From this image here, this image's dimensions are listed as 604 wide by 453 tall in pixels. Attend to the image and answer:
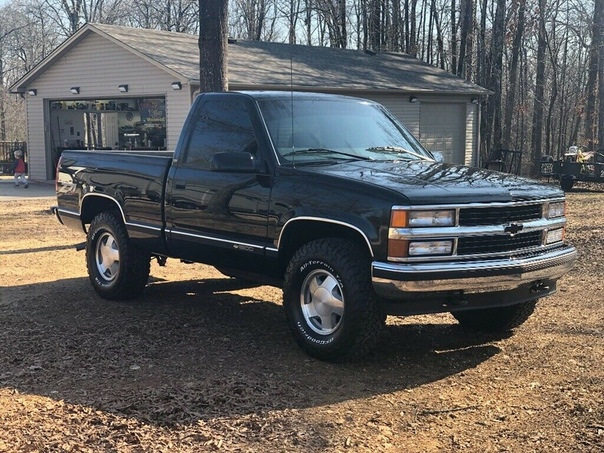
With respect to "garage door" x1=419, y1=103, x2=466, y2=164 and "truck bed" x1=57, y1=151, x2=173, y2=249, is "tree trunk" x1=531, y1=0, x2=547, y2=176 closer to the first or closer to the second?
"garage door" x1=419, y1=103, x2=466, y2=164

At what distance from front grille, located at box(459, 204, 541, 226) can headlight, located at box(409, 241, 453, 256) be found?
19 cm

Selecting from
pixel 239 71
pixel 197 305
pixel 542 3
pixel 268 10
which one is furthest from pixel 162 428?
pixel 268 10

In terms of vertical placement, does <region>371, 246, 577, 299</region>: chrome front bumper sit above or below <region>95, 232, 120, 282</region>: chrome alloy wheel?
above

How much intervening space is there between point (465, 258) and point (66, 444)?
9.00 feet

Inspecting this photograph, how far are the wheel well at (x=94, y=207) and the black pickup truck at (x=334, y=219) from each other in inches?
7.6

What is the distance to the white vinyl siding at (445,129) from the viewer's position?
82.2ft

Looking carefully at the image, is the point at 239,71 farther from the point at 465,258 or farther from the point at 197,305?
the point at 465,258

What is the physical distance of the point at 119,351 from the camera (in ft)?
18.9

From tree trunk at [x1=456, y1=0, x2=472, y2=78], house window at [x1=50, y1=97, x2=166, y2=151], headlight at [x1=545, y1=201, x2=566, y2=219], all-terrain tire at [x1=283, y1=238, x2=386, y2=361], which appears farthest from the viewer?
tree trunk at [x1=456, y1=0, x2=472, y2=78]

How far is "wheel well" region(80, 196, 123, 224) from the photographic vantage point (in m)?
7.70

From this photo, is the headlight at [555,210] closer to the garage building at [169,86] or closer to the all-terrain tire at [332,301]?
the all-terrain tire at [332,301]

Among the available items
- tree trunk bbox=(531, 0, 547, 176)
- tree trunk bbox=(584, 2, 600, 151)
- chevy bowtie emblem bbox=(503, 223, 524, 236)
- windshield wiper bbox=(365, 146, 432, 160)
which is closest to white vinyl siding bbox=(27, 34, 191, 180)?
windshield wiper bbox=(365, 146, 432, 160)

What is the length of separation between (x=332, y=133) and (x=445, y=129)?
66.1 feet

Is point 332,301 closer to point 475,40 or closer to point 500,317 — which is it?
point 500,317
